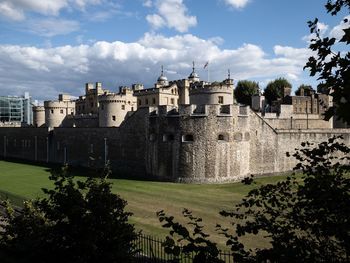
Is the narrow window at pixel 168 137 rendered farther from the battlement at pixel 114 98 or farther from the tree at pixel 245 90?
the tree at pixel 245 90

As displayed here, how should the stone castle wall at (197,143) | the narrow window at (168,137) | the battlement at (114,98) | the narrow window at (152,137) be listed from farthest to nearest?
the battlement at (114,98)
the narrow window at (152,137)
the narrow window at (168,137)
the stone castle wall at (197,143)

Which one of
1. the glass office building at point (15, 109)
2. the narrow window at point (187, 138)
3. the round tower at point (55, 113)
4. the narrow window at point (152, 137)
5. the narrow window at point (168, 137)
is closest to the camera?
the narrow window at point (187, 138)

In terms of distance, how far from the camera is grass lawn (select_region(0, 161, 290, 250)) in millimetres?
20438

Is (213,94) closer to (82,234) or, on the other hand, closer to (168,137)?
(168,137)

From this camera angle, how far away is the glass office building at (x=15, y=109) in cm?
12569

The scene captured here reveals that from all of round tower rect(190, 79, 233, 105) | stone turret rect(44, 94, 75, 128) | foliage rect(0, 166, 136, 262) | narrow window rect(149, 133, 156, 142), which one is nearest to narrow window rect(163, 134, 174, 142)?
narrow window rect(149, 133, 156, 142)

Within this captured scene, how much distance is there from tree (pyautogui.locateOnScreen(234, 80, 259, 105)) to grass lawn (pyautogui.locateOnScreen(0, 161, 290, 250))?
1628 inches

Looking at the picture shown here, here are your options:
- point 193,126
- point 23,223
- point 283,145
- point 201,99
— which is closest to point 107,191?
point 23,223

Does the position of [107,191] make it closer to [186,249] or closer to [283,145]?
[186,249]

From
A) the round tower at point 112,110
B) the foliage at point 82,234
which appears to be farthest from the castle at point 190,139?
the foliage at point 82,234

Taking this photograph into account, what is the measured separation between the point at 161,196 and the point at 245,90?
174 ft

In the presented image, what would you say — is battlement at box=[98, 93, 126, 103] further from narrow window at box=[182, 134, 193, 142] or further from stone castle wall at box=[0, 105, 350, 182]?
narrow window at box=[182, 134, 193, 142]

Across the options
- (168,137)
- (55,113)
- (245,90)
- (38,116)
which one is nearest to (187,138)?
(168,137)

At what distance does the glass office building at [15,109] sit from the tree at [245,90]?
233 ft
